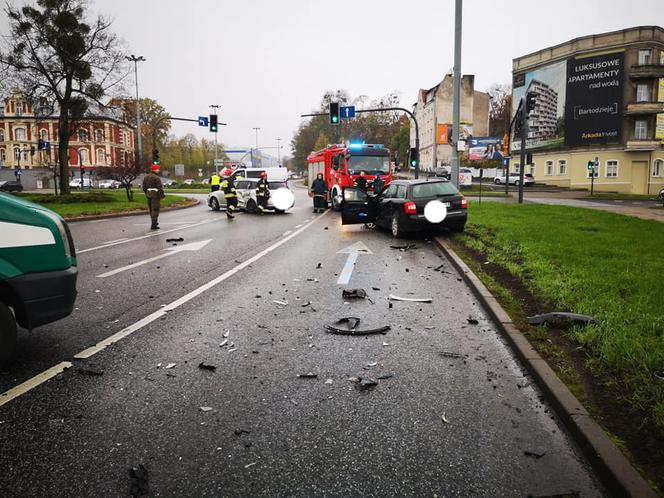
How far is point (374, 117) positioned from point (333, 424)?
10251cm

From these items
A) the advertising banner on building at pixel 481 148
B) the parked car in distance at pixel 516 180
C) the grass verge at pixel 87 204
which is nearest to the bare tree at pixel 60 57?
the grass verge at pixel 87 204

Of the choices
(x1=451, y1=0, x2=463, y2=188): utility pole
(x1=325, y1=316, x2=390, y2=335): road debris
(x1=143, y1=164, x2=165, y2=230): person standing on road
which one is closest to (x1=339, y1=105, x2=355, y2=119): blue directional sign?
(x1=451, y1=0, x2=463, y2=188): utility pole

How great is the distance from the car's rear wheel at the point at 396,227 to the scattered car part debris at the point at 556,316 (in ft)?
26.5

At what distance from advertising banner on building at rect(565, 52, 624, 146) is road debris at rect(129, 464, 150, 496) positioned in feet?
189

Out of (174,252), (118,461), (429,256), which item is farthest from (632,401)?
(174,252)

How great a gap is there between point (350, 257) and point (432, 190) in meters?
3.93

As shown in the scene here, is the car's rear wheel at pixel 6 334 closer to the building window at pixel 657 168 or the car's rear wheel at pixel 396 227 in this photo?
the car's rear wheel at pixel 396 227

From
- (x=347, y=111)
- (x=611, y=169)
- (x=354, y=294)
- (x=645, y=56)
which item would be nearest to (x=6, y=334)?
(x=354, y=294)

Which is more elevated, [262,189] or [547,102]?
[547,102]

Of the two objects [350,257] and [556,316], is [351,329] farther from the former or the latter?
[350,257]

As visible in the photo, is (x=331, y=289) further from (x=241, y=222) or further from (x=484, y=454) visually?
(x=241, y=222)

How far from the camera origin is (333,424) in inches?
134

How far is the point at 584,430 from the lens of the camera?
312cm

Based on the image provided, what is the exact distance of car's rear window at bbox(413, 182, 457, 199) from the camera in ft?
43.8
